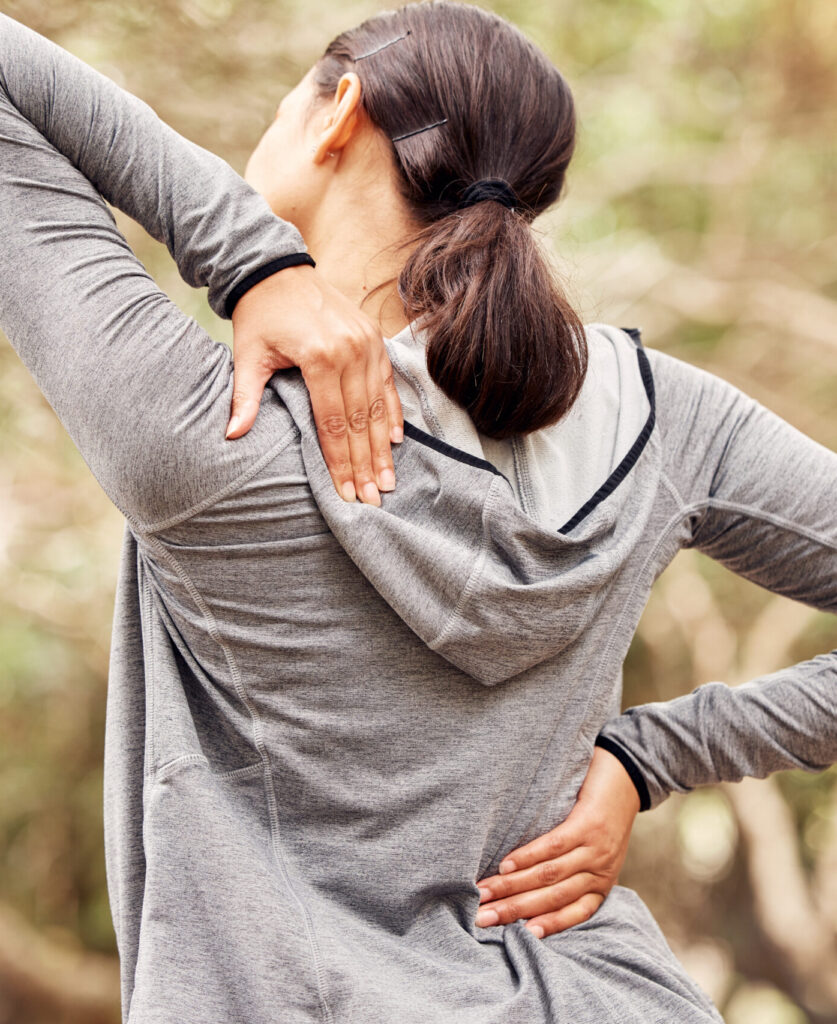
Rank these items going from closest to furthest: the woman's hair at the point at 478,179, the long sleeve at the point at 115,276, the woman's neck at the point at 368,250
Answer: the long sleeve at the point at 115,276, the woman's hair at the point at 478,179, the woman's neck at the point at 368,250

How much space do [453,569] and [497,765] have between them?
0.60 ft

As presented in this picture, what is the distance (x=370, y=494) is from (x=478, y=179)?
13.4 inches

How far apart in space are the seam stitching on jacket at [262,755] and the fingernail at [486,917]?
18cm

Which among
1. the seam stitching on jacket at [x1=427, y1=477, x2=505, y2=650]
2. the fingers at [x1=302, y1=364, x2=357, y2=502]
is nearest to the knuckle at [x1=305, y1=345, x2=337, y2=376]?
the fingers at [x1=302, y1=364, x2=357, y2=502]

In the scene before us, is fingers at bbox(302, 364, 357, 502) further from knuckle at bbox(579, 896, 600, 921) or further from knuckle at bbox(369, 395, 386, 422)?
knuckle at bbox(579, 896, 600, 921)

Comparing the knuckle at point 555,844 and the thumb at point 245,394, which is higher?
the thumb at point 245,394

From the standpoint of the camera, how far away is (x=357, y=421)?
0.69m

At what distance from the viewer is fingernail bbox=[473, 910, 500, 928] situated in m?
0.79

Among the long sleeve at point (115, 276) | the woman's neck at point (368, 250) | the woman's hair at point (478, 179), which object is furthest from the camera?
the woman's neck at point (368, 250)

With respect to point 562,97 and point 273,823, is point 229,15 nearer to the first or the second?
point 562,97

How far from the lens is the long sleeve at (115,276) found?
624mm

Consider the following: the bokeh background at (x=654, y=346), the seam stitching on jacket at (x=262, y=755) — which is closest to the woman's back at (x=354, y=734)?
the seam stitching on jacket at (x=262, y=755)

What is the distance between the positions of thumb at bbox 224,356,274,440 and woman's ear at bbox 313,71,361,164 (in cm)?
30

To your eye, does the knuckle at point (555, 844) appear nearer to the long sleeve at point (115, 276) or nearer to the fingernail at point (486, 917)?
the fingernail at point (486, 917)
